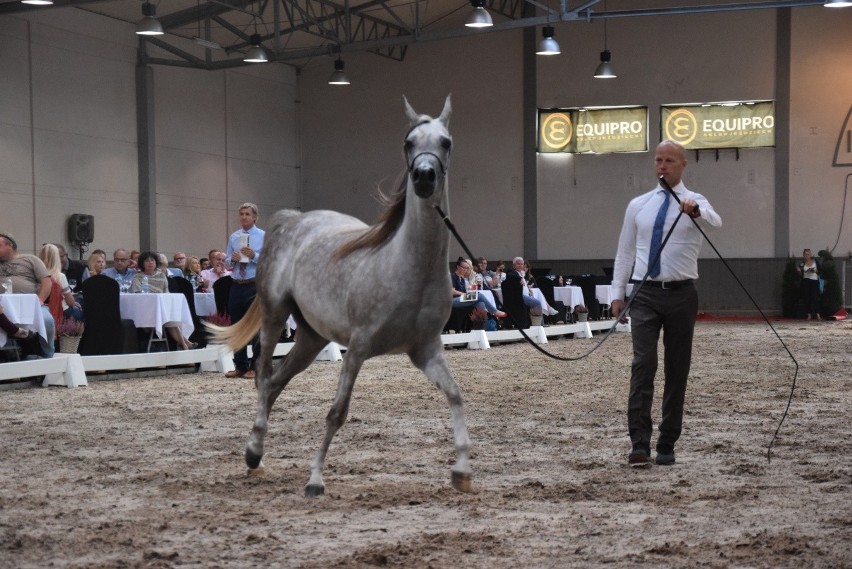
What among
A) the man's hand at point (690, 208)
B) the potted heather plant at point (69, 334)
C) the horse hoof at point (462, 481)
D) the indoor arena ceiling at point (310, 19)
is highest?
the indoor arena ceiling at point (310, 19)

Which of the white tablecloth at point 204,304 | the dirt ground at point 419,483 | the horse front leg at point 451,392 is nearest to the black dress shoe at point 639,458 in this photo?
the dirt ground at point 419,483

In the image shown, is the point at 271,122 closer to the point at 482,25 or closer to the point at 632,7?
the point at 632,7

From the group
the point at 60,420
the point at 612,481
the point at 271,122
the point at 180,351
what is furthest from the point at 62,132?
the point at 612,481

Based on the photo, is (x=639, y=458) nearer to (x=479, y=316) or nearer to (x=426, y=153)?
(x=426, y=153)

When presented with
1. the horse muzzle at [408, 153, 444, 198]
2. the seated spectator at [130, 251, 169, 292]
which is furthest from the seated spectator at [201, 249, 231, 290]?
the horse muzzle at [408, 153, 444, 198]

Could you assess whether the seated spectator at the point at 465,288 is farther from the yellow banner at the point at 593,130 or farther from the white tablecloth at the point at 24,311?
the yellow banner at the point at 593,130

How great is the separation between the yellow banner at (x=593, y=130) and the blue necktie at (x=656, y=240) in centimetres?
2297

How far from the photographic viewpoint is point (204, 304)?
14.2m

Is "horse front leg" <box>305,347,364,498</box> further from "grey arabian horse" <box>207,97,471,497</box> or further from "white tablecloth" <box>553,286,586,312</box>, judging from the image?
"white tablecloth" <box>553,286,586,312</box>

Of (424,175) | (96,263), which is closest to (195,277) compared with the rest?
(96,263)

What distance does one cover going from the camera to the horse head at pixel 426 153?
4824 millimetres

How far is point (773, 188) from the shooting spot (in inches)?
1088

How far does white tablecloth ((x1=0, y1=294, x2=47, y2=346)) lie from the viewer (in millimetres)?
10266

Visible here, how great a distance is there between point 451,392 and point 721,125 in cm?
2422
